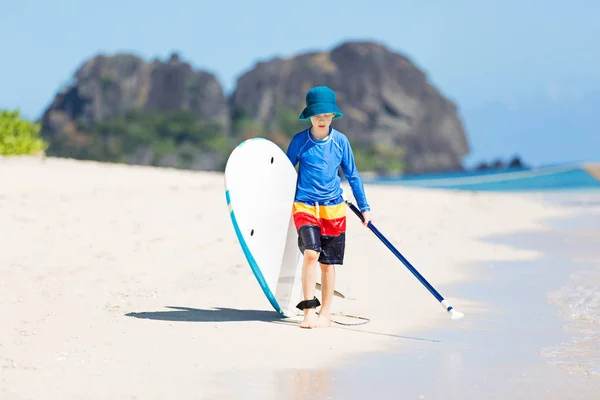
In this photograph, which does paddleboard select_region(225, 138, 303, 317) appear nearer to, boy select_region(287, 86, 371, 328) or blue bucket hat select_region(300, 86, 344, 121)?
boy select_region(287, 86, 371, 328)

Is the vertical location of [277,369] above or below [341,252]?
below

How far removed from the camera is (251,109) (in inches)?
4058

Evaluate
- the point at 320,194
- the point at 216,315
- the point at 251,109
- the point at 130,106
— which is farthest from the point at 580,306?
the point at 251,109

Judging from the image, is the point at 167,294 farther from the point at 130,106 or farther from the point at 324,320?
the point at 130,106

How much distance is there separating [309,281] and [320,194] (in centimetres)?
54

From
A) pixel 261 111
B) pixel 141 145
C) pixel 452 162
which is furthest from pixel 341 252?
pixel 452 162

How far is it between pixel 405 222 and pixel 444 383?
29.0 ft

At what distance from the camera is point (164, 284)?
7.54 m

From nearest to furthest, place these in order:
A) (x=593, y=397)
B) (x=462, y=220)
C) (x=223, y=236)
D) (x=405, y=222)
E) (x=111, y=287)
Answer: (x=593, y=397) < (x=111, y=287) < (x=223, y=236) < (x=405, y=222) < (x=462, y=220)

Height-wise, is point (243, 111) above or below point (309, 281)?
above

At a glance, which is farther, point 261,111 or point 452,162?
point 452,162

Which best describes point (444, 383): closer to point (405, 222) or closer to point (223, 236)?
point (223, 236)

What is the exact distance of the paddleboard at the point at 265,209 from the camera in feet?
18.9

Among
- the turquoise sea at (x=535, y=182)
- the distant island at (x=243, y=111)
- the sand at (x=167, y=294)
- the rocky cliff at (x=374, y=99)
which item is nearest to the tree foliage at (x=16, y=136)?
the sand at (x=167, y=294)
